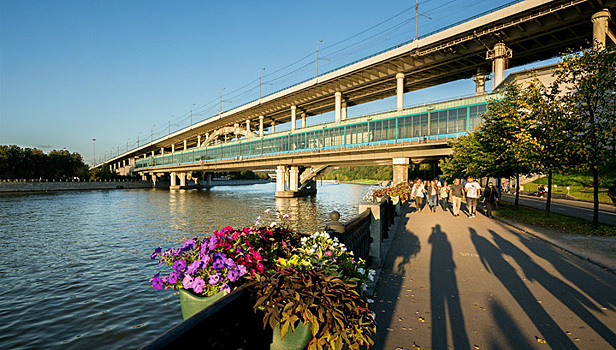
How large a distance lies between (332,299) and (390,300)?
134 inches

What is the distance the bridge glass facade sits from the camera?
106ft

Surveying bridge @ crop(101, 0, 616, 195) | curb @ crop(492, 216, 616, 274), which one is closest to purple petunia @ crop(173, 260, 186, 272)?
curb @ crop(492, 216, 616, 274)

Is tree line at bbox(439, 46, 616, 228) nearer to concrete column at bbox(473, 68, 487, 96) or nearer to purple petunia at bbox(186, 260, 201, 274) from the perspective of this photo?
purple petunia at bbox(186, 260, 201, 274)

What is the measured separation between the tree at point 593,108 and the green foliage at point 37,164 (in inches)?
3708

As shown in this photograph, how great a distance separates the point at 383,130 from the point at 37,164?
8225 centimetres

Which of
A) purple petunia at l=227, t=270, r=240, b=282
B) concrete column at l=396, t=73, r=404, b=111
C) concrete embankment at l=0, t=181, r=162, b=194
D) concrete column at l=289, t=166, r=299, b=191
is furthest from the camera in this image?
concrete embankment at l=0, t=181, r=162, b=194

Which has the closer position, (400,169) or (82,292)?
(82,292)

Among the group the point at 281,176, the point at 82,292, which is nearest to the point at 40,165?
the point at 281,176

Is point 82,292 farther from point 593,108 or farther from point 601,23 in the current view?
point 601,23

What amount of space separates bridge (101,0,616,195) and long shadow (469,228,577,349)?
84.4ft

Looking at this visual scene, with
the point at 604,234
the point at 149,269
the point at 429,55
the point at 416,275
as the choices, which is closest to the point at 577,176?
the point at 429,55

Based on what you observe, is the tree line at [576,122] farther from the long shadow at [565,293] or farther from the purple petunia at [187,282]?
the purple petunia at [187,282]

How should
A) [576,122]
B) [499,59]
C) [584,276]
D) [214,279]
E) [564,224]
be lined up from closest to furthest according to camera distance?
[214,279] → [584,276] → [576,122] → [564,224] → [499,59]

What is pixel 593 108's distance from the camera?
1348 cm
